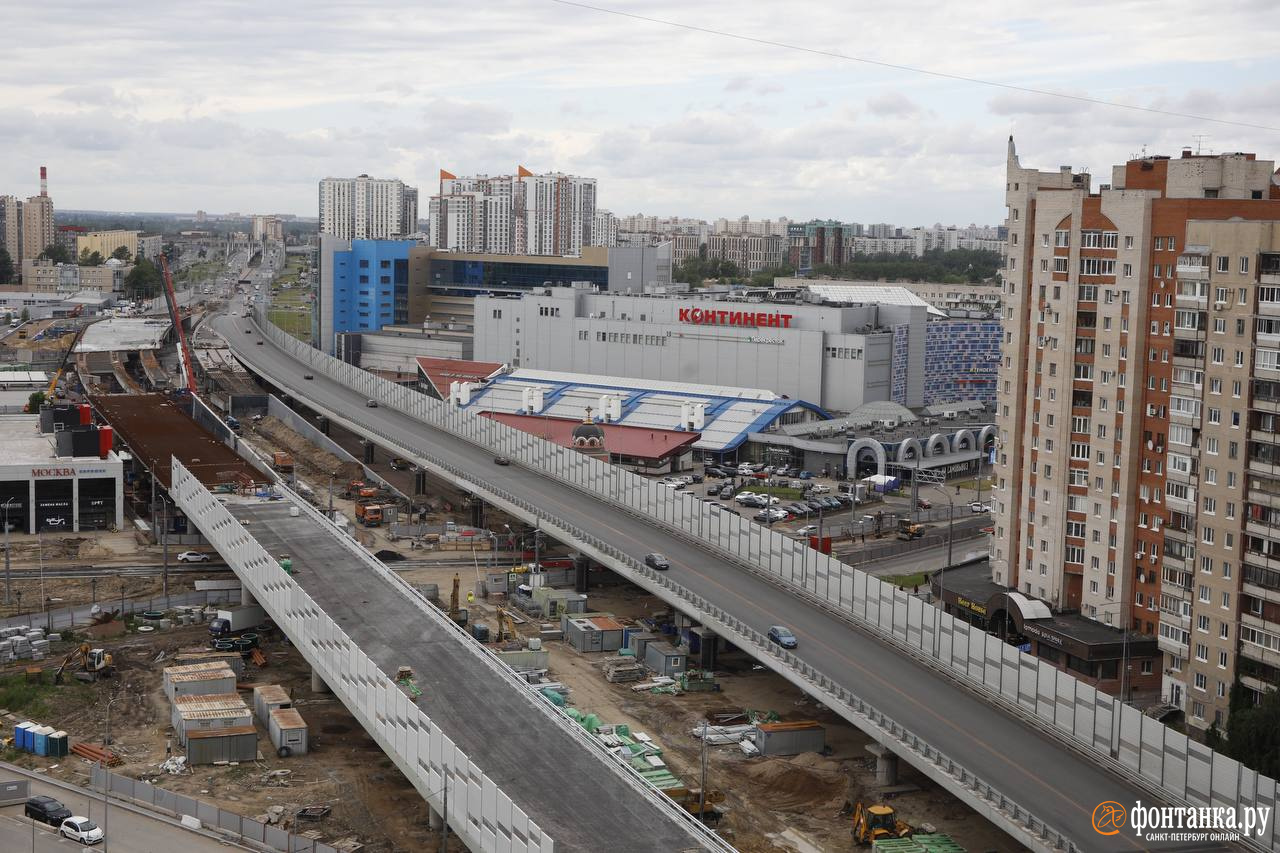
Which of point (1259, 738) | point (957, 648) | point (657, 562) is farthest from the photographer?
point (657, 562)

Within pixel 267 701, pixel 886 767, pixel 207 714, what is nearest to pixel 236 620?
pixel 267 701

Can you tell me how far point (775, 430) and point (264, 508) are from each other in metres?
38.6

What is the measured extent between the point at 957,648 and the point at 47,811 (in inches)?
1021

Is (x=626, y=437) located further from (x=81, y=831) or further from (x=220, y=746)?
(x=81, y=831)

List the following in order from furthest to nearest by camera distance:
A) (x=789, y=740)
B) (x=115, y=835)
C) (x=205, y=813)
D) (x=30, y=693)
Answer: (x=30, y=693), (x=789, y=740), (x=205, y=813), (x=115, y=835)

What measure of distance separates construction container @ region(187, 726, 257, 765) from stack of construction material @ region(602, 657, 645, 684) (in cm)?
1327

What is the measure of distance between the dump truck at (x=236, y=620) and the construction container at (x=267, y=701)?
327 inches

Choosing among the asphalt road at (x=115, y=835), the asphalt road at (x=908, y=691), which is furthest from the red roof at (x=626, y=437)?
the asphalt road at (x=115, y=835)

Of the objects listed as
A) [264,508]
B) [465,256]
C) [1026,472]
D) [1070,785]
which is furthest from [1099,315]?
[465,256]

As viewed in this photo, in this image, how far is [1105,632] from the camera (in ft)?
175

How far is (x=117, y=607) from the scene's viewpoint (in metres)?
61.7

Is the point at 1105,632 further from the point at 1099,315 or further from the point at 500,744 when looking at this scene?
the point at 500,744

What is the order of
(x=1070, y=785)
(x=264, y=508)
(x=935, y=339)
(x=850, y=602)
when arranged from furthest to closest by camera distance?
1. (x=935, y=339)
2. (x=264, y=508)
3. (x=850, y=602)
4. (x=1070, y=785)

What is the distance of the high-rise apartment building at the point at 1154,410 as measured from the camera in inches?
1831
